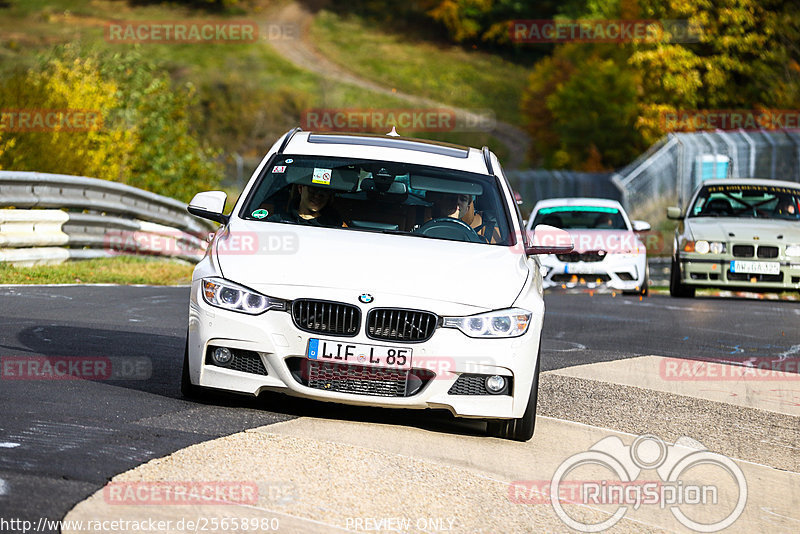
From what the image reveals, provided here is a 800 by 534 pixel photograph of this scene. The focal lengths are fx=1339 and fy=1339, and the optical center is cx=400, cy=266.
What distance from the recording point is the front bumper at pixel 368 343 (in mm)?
7082

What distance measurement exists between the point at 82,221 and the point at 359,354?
36.0ft

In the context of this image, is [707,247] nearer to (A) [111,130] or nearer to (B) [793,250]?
(B) [793,250]

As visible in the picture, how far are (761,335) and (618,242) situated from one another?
5.99 metres

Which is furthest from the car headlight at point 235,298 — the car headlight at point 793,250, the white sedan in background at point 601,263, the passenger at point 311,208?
the car headlight at point 793,250

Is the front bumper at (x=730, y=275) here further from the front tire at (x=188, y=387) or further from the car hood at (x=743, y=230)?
the front tire at (x=188, y=387)

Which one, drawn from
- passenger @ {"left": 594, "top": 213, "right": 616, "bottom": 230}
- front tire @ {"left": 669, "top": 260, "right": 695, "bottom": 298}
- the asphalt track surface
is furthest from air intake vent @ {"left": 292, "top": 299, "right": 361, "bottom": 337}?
passenger @ {"left": 594, "top": 213, "right": 616, "bottom": 230}

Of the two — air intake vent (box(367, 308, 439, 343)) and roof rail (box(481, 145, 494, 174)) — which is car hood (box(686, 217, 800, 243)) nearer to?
roof rail (box(481, 145, 494, 174))

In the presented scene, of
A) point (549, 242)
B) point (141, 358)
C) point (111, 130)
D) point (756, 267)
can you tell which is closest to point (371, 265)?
point (549, 242)

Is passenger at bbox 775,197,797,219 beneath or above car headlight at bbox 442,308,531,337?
above

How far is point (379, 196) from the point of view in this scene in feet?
27.9

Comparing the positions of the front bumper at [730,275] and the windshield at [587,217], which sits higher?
the windshield at [587,217]

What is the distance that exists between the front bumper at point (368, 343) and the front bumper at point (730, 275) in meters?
11.8

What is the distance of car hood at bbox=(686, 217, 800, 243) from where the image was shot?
61.0 ft

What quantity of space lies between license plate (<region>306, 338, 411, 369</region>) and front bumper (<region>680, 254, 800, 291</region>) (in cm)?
1243
